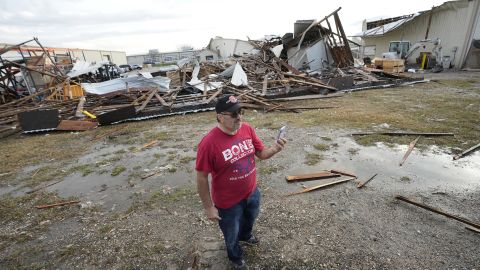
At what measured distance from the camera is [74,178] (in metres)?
5.28

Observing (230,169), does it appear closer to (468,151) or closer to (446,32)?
(468,151)

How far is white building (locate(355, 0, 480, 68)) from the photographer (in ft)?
63.7

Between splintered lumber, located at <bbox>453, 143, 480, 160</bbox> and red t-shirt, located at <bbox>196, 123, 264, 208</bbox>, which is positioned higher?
red t-shirt, located at <bbox>196, 123, 264, 208</bbox>

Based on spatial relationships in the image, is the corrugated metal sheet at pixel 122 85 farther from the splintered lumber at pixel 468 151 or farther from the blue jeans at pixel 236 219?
the splintered lumber at pixel 468 151

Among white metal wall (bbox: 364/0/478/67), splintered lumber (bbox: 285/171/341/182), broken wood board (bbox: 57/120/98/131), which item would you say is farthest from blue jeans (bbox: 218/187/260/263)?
white metal wall (bbox: 364/0/478/67)

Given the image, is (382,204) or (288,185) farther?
(288,185)

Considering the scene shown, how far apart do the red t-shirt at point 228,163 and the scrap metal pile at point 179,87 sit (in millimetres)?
7254

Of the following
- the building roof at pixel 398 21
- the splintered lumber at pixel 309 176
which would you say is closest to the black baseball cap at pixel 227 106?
the splintered lumber at pixel 309 176

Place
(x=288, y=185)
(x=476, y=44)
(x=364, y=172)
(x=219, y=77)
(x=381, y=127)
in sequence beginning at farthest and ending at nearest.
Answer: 1. (x=476, y=44)
2. (x=219, y=77)
3. (x=381, y=127)
4. (x=364, y=172)
5. (x=288, y=185)

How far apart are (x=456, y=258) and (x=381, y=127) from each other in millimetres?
4665

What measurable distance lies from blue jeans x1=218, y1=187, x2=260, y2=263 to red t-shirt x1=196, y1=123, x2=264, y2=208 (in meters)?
0.08

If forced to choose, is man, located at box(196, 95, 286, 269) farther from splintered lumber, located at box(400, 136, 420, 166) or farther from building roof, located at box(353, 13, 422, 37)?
building roof, located at box(353, 13, 422, 37)

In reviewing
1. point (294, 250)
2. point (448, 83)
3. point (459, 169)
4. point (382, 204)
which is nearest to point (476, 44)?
point (448, 83)

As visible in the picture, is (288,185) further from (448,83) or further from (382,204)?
(448,83)
